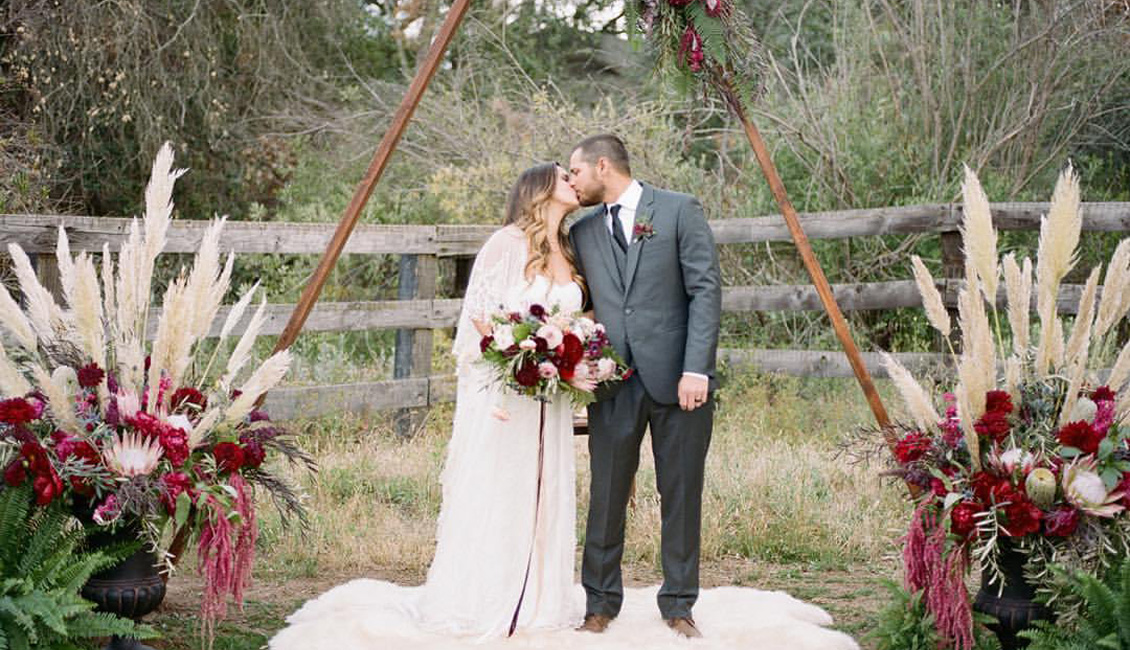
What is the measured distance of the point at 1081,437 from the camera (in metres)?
3.88

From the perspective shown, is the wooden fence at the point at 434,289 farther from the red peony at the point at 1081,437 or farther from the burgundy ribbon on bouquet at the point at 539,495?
the red peony at the point at 1081,437

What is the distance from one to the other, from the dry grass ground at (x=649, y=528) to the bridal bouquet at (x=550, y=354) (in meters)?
1.35

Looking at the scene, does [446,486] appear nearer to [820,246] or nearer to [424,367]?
[424,367]

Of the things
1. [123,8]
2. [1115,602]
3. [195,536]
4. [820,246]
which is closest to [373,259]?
[123,8]

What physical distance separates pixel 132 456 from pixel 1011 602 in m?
2.79

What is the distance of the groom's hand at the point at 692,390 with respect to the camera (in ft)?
15.0

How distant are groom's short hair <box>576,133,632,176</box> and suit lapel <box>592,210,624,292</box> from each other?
19 centimetres

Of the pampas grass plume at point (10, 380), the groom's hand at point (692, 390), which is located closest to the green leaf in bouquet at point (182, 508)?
the pampas grass plume at point (10, 380)

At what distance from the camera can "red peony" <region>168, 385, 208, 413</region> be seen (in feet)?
13.7

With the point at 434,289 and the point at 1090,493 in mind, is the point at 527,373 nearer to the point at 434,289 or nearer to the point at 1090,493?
the point at 1090,493

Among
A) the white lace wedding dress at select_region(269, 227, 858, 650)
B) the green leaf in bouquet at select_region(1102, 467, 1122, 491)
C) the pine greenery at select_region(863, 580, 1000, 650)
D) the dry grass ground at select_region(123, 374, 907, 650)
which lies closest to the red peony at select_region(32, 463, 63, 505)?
the dry grass ground at select_region(123, 374, 907, 650)

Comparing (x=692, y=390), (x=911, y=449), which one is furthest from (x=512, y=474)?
(x=911, y=449)

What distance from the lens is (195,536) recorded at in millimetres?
4094

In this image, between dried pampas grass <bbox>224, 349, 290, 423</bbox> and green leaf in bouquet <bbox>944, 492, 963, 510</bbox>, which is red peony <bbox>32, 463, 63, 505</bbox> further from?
green leaf in bouquet <bbox>944, 492, 963, 510</bbox>
